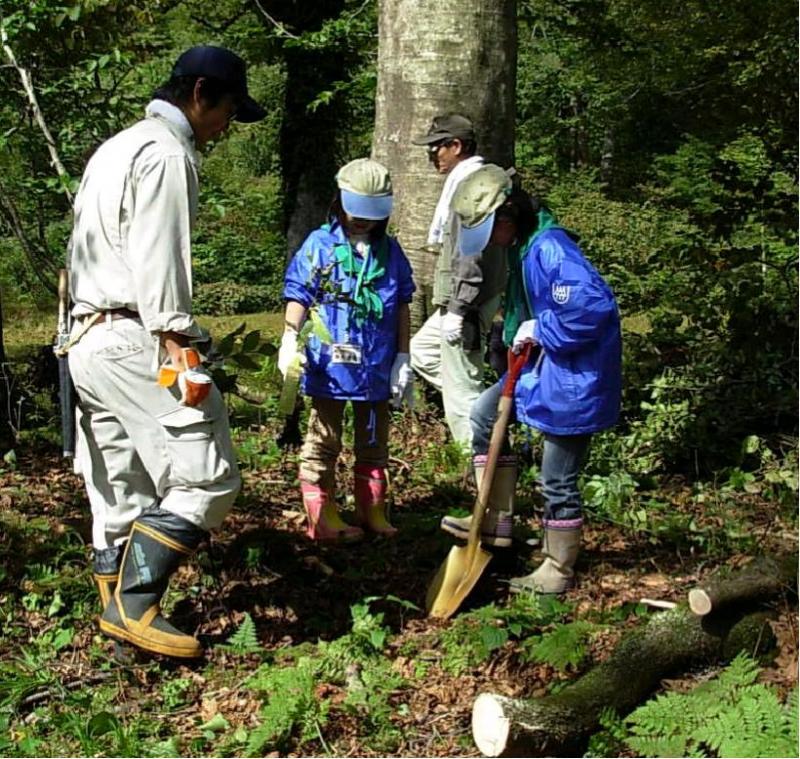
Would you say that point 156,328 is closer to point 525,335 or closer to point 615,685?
point 525,335

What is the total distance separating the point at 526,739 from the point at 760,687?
0.84 m

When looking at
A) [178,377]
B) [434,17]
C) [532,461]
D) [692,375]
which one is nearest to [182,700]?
[178,377]

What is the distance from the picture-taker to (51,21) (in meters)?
5.42

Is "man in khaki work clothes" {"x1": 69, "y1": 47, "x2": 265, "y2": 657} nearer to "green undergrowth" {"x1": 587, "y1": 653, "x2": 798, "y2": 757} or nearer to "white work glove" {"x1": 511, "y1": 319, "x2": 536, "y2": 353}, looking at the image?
"white work glove" {"x1": 511, "y1": 319, "x2": 536, "y2": 353}

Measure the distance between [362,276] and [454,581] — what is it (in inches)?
63.2

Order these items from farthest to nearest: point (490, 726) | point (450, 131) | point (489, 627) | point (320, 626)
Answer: point (450, 131) < point (320, 626) < point (489, 627) < point (490, 726)

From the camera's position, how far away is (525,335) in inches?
185

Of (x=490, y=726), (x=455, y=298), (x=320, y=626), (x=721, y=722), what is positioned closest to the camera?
(x=721, y=722)

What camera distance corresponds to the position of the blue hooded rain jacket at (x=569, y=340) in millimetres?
4512

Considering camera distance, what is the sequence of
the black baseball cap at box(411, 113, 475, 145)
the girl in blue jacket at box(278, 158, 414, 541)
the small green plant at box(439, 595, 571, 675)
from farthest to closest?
the black baseball cap at box(411, 113, 475, 145), the girl in blue jacket at box(278, 158, 414, 541), the small green plant at box(439, 595, 571, 675)

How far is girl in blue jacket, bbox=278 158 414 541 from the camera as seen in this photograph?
17.4 feet

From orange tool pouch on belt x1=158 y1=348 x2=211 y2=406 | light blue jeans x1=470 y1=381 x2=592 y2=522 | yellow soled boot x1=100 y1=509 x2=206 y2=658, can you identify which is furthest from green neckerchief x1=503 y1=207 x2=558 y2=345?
yellow soled boot x1=100 y1=509 x2=206 y2=658

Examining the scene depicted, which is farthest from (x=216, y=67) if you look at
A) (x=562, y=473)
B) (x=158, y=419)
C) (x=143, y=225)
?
(x=562, y=473)

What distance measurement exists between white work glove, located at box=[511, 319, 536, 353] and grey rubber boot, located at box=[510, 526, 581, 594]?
865 millimetres
